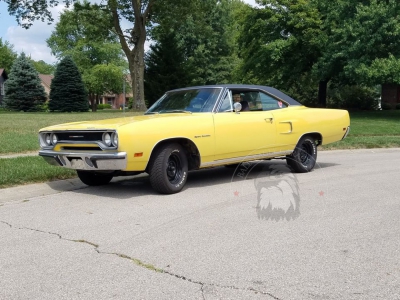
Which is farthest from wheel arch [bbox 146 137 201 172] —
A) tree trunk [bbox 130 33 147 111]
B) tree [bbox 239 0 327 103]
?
tree trunk [bbox 130 33 147 111]

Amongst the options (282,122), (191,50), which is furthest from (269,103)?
(191,50)

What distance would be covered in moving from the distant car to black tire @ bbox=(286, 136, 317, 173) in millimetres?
18

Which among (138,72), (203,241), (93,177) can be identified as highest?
(138,72)

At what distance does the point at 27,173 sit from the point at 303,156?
484 cm

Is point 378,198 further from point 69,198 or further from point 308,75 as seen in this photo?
point 308,75

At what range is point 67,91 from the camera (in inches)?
1889

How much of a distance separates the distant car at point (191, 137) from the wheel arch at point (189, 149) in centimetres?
1

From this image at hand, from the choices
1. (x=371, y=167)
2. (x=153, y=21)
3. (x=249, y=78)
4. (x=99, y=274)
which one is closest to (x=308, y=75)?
(x=249, y=78)

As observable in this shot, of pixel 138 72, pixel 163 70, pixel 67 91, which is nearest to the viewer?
pixel 138 72

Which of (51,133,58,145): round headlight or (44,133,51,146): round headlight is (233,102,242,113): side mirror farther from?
(44,133,51,146): round headlight

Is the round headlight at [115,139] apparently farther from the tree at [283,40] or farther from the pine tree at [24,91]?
the pine tree at [24,91]

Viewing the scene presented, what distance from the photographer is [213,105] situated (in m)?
7.45

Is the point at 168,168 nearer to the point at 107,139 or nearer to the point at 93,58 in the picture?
the point at 107,139

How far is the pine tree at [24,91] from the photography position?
49312mm
